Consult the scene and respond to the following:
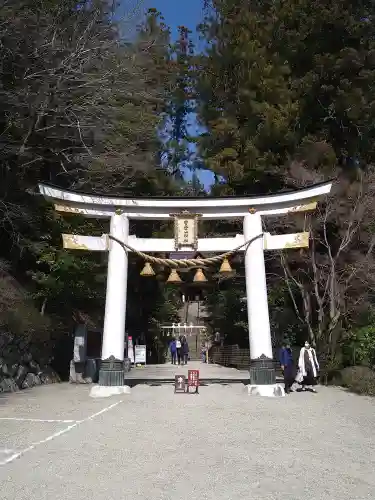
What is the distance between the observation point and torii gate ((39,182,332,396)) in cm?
1194

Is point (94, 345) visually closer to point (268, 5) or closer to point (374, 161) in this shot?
point (374, 161)

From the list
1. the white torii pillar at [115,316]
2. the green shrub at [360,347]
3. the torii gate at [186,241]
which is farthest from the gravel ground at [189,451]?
the green shrub at [360,347]

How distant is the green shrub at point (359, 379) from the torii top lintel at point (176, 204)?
4.81 metres

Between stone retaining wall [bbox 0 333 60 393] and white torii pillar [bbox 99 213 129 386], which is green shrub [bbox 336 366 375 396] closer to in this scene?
white torii pillar [bbox 99 213 129 386]

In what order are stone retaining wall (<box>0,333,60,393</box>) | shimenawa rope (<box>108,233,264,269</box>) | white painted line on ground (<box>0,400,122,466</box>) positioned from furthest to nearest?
shimenawa rope (<box>108,233,264,269</box>) < stone retaining wall (<box>0,333,60,393</box>) < white painted line on ground (<box>0,400,122,466</box>)

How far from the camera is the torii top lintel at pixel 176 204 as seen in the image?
1248 centimetres

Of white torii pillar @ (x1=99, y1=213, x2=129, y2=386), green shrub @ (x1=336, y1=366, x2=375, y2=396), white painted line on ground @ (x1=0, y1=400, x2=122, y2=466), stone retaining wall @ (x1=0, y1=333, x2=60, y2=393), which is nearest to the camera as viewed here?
white painted line on ground @ (x1=0, y1=400, x2=122, y2=466)

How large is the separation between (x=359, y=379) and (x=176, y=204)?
7.05 meters

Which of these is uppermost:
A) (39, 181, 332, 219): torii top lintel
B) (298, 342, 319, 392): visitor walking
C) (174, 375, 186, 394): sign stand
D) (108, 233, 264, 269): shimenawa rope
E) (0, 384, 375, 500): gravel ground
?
(39, 181, 332, 219): torii top lintel

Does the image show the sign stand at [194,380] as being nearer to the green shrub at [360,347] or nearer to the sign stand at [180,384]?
the sign stand at [180,384]

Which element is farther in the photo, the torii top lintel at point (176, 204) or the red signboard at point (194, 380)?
the torii top lintel at point (176, 204)

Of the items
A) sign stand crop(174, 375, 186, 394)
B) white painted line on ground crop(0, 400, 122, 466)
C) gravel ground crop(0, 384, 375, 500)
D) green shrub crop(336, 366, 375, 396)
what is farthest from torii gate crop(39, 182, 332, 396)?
white painted line on ground crop(0, 400, 122, 466)

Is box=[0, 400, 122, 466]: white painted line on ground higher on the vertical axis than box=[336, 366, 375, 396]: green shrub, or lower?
lower

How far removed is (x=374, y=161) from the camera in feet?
60.8
